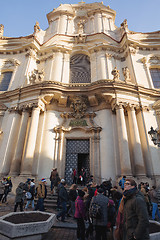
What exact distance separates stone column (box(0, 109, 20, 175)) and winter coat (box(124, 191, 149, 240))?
10.9 meters

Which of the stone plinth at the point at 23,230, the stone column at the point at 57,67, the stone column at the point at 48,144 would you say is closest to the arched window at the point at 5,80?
the stone column at the point at 57,67

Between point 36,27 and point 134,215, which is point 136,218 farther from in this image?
point 36,27

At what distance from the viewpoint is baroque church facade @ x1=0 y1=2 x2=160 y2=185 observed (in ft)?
35.4

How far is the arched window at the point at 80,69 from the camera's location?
624 inches

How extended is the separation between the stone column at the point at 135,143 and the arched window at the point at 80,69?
6.47 m

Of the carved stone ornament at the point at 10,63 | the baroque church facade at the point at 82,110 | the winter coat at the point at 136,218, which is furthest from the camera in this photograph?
the carved stone ornament at the point at 10,63

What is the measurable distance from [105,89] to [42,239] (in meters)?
10.5

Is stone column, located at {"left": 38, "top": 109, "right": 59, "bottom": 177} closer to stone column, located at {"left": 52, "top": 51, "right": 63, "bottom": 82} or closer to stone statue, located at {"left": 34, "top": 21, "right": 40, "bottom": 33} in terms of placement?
stone column, located at {"left": 52, "top": 51, "right": 63, "bottom": 82}

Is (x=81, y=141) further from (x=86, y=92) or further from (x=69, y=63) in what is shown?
(x=69, y=63)

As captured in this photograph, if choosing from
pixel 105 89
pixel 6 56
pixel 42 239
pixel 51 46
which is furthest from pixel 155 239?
pixel 6 56

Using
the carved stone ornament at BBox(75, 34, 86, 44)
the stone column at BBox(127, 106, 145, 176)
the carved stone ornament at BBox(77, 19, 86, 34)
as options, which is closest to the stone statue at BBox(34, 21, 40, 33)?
the carved stone ornament at BBox(77, 19, 86, 34)

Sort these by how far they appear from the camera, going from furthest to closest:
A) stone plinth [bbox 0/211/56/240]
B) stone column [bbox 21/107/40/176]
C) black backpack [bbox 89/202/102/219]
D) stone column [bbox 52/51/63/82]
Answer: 1. stone column [bbox 52/51/63/82]
2. stone column [bbox 21/107/40/176]
3. stone plinth [bbox 0/211/56/240]
4. black backpack [bbox 89/202/102/219]

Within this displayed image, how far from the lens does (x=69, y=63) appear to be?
1694 cm

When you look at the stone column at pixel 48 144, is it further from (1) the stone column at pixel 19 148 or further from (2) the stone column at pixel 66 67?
(2) the stone column at pixel 66 67
